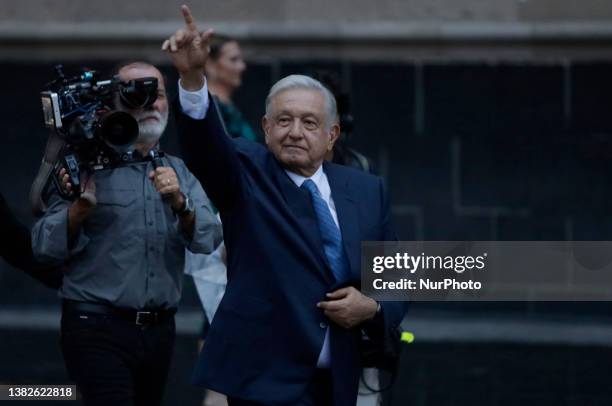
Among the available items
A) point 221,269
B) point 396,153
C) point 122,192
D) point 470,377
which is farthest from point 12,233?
point 396,153

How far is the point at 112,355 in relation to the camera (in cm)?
518

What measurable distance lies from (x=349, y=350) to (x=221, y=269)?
213 centimetres

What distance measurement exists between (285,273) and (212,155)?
1.41 ft

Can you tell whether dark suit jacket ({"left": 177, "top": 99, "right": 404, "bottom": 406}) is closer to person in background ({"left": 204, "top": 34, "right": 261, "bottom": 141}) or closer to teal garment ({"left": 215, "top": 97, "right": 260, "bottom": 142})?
teal garment ({"left": 215, "top": 97, "right": 260, "bottom": 142})

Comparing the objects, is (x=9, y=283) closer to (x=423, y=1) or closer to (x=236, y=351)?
(x=423, y=1)

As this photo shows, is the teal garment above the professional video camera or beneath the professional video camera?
above

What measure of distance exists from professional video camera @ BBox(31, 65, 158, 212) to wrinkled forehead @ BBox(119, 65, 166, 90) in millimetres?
162

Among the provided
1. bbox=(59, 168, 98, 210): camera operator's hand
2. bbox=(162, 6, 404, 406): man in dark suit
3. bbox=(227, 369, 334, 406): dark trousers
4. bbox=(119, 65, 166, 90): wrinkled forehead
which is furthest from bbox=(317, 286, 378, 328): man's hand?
bbox=(119, 65, 166, 90): wrinkled forehead

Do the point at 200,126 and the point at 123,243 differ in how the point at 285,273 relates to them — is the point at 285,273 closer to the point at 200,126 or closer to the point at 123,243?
the point at 200,126

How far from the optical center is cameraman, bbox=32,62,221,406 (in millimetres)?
5176

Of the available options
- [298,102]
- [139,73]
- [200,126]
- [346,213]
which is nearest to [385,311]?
[346,213]

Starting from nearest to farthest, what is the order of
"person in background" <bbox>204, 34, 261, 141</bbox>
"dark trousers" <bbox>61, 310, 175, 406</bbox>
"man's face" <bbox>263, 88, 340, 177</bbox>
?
1. "man's face" <bbox>263, 88, 340, 177</bbox>
2. "dark trousers" <bbox>61, 310, 175, 406</bbox>
3. "person in background" <bbox>204, 34, 261, 141</bbox>

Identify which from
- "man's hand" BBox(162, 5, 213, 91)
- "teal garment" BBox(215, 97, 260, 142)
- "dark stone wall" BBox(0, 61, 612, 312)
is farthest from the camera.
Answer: "dark stone wall" BBox(0, 61, 612, 312)

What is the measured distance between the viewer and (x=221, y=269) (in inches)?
260
